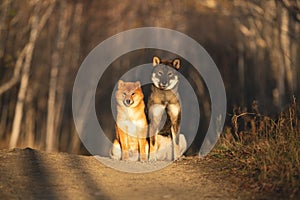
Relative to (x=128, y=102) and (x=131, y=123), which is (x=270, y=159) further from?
(x=128, y=102)

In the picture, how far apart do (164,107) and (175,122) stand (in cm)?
32

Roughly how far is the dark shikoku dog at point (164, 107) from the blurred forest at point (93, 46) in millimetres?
10806

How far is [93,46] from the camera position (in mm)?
29016

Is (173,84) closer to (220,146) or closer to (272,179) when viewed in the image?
(220,146)

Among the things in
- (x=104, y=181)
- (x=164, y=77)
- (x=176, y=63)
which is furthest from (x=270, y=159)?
(x=176, y=63)

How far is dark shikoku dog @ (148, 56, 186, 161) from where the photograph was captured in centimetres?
918

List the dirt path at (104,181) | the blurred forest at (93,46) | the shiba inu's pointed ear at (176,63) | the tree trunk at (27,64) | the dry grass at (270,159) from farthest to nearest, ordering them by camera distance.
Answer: the blurred forest at (93,46)
the tree trunk at (27,64)
the shiba inu's pointed ear at (176,63)
the dirt path at (104,181)
the dry grass at (270,159)

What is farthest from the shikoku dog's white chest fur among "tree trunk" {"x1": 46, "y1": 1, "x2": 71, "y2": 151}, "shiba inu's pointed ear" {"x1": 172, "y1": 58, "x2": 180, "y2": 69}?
"tree trunk" {"x1": 46, "y1": 1, "x2": 71, "y2": 151}

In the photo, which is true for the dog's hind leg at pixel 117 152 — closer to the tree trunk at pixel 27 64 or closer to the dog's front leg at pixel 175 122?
the dog's front leg at pixel 175 122

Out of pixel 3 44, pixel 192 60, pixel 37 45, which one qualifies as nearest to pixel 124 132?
pixel 3 44

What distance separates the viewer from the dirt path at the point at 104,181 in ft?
22.7

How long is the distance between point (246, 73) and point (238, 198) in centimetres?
2544

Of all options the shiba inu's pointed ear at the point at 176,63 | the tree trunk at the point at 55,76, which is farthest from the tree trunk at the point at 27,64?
the shiba inu's pointed ear at the point at 176,63

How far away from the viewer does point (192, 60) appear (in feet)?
96.2
